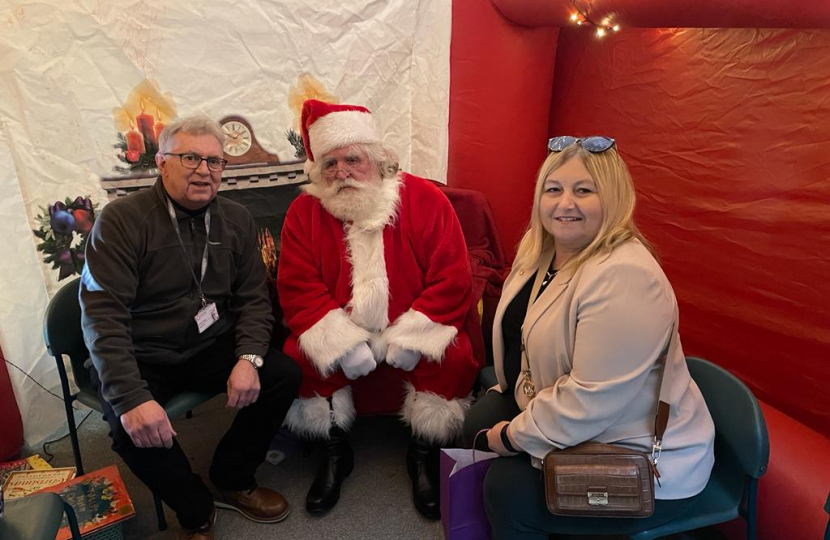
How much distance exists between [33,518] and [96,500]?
72 cm

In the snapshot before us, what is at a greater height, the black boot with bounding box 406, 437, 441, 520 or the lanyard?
the lanyard

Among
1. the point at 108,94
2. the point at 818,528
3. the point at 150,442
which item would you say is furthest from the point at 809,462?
the point at 108,94

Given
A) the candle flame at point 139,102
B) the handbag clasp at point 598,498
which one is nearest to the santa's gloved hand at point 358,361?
the handbag clasp at point 598,498

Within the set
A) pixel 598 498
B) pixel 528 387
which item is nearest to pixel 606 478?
pixel 598 498

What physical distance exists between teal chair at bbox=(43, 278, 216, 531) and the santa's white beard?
0.85 m

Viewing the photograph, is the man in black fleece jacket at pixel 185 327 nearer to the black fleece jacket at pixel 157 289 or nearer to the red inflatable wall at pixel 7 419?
the black fleece jacket at pixel 157 289

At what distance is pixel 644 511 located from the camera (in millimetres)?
1182

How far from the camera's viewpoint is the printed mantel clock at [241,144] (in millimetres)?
2559

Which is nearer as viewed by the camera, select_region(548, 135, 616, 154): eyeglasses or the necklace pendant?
select_region(548, 135, 616, 154): eyeglasses

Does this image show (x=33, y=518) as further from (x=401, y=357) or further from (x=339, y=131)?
(x=339, y=131)

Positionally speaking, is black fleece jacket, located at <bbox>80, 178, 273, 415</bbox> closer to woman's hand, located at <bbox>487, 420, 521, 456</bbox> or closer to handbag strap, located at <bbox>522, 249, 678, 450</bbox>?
woman's hand, located at <bbox>487, 420, 521, 456</bbox>

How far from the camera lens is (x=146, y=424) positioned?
1.59m

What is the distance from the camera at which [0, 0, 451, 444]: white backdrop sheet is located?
7.13ft

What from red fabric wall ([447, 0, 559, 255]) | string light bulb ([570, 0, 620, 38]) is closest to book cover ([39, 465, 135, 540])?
red fabric wall ([447, 0, 559, 255])
